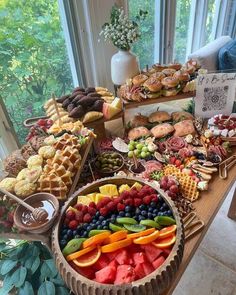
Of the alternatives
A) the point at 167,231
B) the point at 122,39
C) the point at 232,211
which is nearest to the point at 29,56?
the point at 122,39

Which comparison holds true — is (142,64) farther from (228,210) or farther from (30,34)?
(228,210)

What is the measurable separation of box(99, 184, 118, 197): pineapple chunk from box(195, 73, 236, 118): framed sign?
2.24 feet

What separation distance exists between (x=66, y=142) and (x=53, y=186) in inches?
7.9

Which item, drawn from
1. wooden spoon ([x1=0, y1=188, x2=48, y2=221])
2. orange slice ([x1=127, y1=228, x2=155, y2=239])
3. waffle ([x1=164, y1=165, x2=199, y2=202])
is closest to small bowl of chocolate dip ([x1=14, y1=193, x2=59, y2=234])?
wooden spoon ([x1=0, y1=188, x2=48, y2=221])

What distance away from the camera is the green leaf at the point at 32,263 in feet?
3.16

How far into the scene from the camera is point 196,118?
49.0 inches

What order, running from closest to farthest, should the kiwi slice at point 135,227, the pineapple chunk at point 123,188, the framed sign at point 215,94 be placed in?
the kiwi slice at point 135,227 → the pineapple chunk at point 123,188 → the framed sign at point 215,94

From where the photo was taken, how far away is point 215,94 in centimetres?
117

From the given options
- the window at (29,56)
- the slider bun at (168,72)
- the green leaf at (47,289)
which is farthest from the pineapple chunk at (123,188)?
the window at (29,56)

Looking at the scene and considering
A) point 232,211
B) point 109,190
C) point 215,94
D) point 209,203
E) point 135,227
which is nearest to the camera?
point 135,227

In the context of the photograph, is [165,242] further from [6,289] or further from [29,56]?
[29,56]

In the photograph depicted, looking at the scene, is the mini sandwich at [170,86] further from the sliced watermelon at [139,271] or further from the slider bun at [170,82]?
the sliced watermelon at [139,271]

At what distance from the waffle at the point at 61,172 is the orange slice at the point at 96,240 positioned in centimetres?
25

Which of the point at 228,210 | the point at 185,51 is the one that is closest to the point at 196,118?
the point at 228,210
